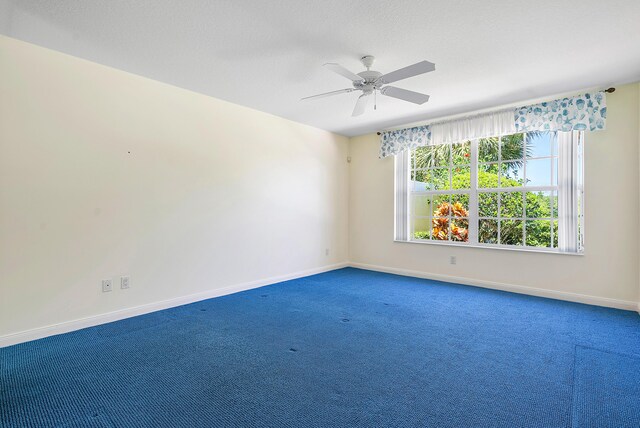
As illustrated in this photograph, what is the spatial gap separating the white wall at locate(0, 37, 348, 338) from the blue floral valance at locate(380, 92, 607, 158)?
2119 mm

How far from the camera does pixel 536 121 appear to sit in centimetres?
399

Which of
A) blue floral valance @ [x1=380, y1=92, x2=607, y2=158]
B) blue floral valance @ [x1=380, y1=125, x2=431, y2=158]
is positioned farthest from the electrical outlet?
blue floral valance @ [x1=380, y1=92, x2=607, y2=158]

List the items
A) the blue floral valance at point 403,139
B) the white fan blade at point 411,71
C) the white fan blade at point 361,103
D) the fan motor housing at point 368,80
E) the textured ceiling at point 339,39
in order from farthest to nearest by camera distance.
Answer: the blue floral valance at point 403,139
the white fan blade at point 361,103
the fan motor housing at point 368,80
the white fan blade at point 411,71
the textured ceiling at point 339,39

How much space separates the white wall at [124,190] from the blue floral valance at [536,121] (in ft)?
6.95

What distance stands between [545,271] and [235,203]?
12.8ft

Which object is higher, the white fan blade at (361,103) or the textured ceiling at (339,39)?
the textured ceiling at (339,39)

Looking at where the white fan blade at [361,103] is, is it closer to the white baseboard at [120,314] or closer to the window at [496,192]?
the window at [496,192]

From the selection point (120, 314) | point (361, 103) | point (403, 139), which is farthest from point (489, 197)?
point (120, 314)

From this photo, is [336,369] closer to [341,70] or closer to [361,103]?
[341,70]

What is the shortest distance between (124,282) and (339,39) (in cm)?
297

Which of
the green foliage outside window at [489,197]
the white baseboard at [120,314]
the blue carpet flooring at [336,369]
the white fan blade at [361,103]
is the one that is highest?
the white fan blade at [361,103]

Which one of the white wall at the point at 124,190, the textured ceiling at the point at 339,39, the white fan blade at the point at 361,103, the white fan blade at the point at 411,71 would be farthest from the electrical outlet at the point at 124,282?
the white fan blade at the point at 411,71

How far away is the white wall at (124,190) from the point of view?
2.71 metres

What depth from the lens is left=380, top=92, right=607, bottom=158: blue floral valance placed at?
364cm
